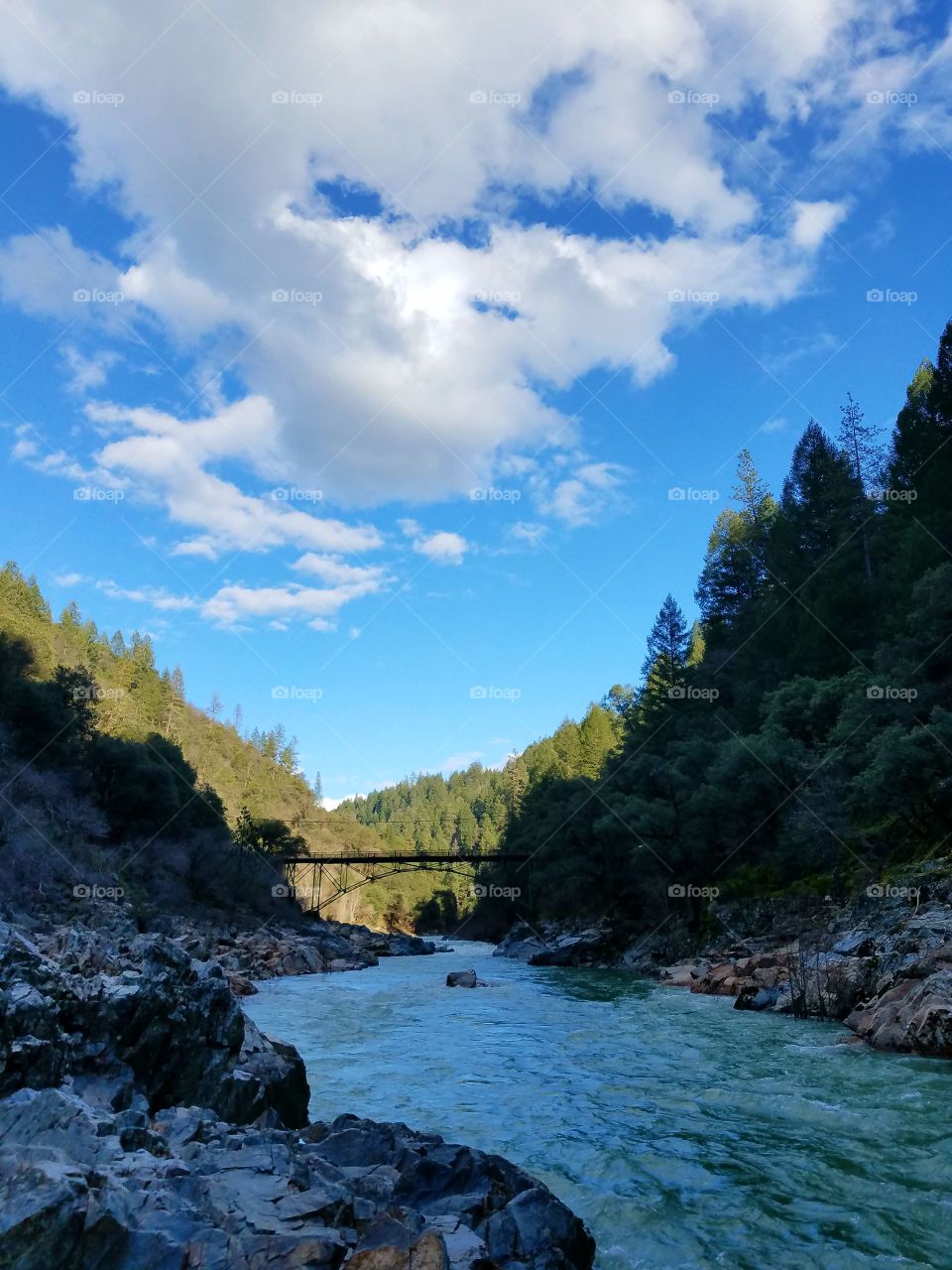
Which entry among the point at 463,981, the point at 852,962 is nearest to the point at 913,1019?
the point at 852,962

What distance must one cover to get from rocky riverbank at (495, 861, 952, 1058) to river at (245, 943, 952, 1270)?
839 millimetres

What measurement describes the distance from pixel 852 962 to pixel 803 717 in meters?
20.9

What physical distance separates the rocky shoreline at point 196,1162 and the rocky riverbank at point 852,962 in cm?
1061

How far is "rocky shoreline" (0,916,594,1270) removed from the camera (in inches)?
170

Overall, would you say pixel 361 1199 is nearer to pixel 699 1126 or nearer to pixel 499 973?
pixel 699 1126

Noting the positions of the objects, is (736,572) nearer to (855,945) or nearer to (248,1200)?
(855,945)

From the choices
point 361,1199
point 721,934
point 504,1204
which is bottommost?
point 721,934

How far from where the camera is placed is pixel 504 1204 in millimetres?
6035

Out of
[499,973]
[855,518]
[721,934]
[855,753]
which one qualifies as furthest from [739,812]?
[855,518]

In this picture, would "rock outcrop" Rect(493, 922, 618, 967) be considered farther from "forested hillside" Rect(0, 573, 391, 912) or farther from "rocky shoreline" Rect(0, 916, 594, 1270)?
"rocky shoreline" Rect(0, 916, 594, 1270)

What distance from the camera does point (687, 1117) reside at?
1035 cm

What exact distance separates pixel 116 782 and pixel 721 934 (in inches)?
1391

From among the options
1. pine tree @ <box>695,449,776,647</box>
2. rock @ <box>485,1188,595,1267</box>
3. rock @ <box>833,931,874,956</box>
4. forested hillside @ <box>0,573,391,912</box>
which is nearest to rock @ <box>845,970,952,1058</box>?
rock @ <box>833,931,874,956</box>

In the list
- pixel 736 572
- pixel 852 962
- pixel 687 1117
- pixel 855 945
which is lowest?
pixel 687 1117
